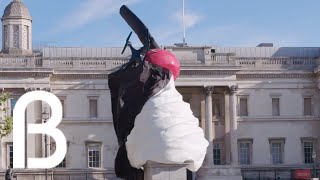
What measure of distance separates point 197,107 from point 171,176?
1771 inches

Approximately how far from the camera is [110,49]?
76.1 m

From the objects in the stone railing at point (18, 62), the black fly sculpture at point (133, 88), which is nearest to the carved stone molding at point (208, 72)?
the stone railing at point (18, 62)

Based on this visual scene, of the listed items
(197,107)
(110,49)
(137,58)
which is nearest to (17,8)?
(110,49)

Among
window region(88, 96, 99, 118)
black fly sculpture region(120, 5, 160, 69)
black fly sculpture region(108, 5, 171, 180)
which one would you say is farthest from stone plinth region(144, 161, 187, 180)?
window region(88, 96, 99, 118)

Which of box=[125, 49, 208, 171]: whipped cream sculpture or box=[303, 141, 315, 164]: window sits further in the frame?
box=[303, 141, 315, 164]: window

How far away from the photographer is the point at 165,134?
2659cm

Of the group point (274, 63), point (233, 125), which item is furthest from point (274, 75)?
point (233, 125)

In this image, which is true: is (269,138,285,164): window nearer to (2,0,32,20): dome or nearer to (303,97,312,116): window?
(303,97,312,116): window

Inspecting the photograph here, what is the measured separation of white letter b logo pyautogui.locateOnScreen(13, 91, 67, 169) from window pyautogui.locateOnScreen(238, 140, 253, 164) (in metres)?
15.1

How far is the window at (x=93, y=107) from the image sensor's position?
7131 centimetres

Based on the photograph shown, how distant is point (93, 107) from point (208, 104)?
28.6 ft

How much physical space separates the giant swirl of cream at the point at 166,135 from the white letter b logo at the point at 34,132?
54.7ft

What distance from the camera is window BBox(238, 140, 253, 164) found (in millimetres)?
72438

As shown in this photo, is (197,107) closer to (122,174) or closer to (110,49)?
(110,49)
